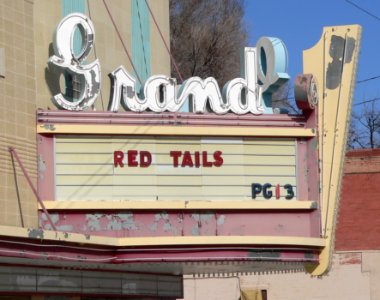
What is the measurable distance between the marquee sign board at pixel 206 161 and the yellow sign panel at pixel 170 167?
2 cm

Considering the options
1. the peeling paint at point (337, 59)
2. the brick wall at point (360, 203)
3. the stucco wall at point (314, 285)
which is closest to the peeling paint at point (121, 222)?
the peeling paint at point (337, 59)

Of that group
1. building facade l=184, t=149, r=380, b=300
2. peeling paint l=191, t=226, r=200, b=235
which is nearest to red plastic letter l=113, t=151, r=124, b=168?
peeling paint l=191, t=226, r=200, b=235

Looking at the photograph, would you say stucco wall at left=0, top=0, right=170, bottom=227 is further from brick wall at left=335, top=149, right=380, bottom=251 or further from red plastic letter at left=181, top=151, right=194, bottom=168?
brick wall at left=335, top=149, right=380, bottom=251

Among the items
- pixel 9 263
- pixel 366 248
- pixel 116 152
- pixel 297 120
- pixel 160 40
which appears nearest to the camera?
pixel 9 263

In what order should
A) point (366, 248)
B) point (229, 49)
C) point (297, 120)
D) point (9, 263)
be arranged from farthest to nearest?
1. point (229, 49)
2. point (366, 248)
3. point (297, 120)
4. point (9, 263)

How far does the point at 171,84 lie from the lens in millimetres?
21219

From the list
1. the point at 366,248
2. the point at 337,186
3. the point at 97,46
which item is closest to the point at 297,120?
the point at 337,186

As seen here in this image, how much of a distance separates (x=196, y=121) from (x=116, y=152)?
1763 mm

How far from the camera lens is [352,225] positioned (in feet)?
135

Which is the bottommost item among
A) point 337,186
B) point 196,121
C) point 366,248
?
point 366,248

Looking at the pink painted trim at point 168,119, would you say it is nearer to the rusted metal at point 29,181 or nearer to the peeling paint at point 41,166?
the peeling paint at point 41,166

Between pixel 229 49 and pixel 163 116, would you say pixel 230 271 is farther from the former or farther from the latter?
pixel 229 49

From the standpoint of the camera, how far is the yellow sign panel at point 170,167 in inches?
804

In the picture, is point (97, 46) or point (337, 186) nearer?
point (337, 186)
